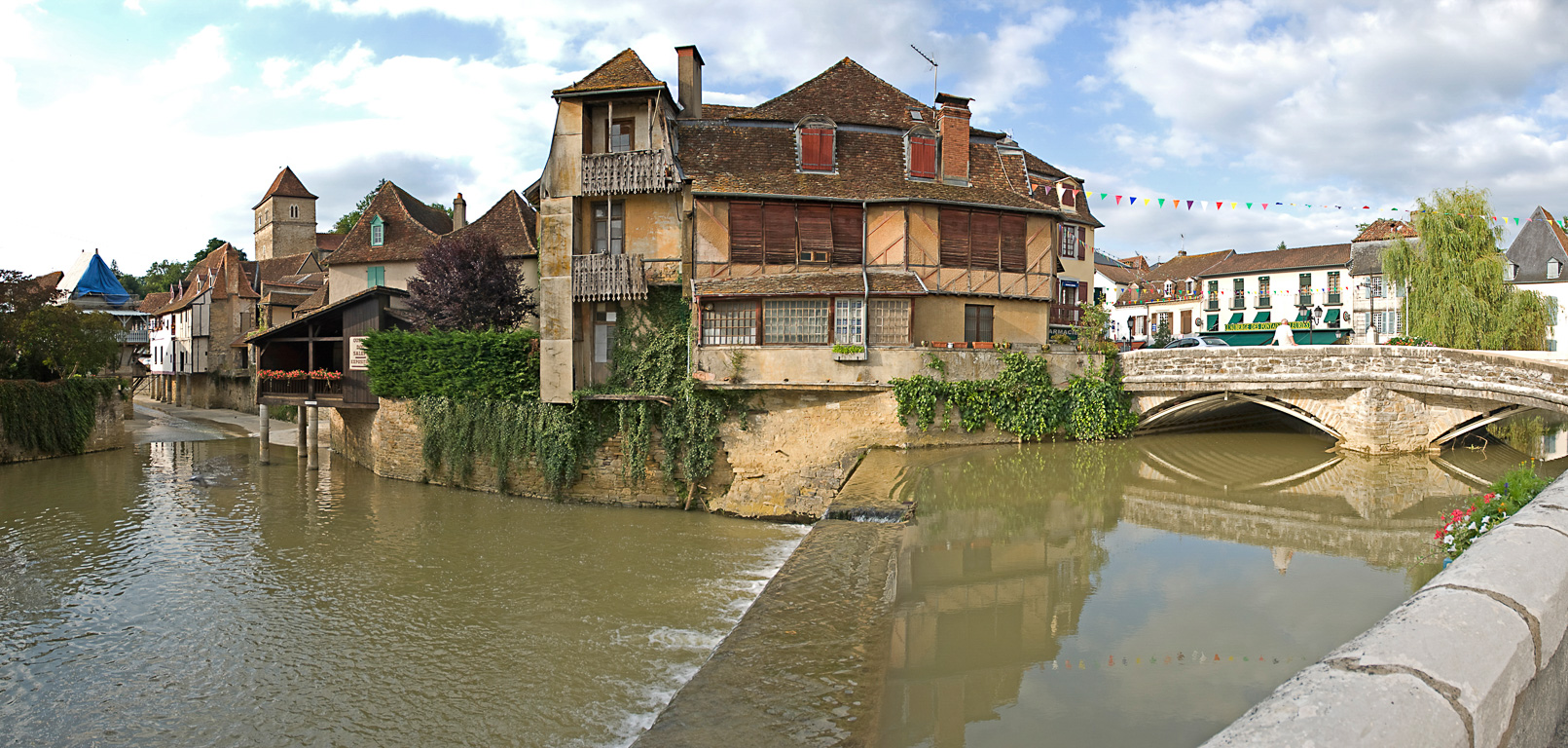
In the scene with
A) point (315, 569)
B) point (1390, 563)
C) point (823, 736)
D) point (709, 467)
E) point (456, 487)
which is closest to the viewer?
point (823, 736)

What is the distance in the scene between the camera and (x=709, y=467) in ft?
69.4

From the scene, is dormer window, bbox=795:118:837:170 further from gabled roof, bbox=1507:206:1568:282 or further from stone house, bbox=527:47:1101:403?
gabled roof, bbox=1507:206:1568:282

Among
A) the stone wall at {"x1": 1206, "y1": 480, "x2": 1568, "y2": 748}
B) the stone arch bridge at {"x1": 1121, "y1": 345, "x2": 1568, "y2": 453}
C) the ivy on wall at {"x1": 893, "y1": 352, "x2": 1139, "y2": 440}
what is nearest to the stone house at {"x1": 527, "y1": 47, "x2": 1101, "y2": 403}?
the ivy on wall at {"x1": 893, "y1": 352, "x2": 1139, "y2": 440}

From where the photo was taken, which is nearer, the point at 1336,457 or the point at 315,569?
the point at 315,569

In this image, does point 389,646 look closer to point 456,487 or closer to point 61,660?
point 61,660

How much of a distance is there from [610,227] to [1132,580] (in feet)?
55.4

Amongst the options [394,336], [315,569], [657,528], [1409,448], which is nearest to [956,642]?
[657,528]

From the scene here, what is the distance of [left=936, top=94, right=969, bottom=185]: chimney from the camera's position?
23.4m

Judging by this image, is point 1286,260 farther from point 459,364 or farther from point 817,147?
point 459,364

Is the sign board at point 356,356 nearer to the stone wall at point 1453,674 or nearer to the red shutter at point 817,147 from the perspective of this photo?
the red shutter at point 817,147

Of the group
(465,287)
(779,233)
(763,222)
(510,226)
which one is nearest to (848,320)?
(779,233)

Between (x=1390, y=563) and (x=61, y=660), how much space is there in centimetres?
1774

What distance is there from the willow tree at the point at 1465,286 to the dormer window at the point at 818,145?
63.4 ft

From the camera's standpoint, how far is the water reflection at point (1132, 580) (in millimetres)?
7348
